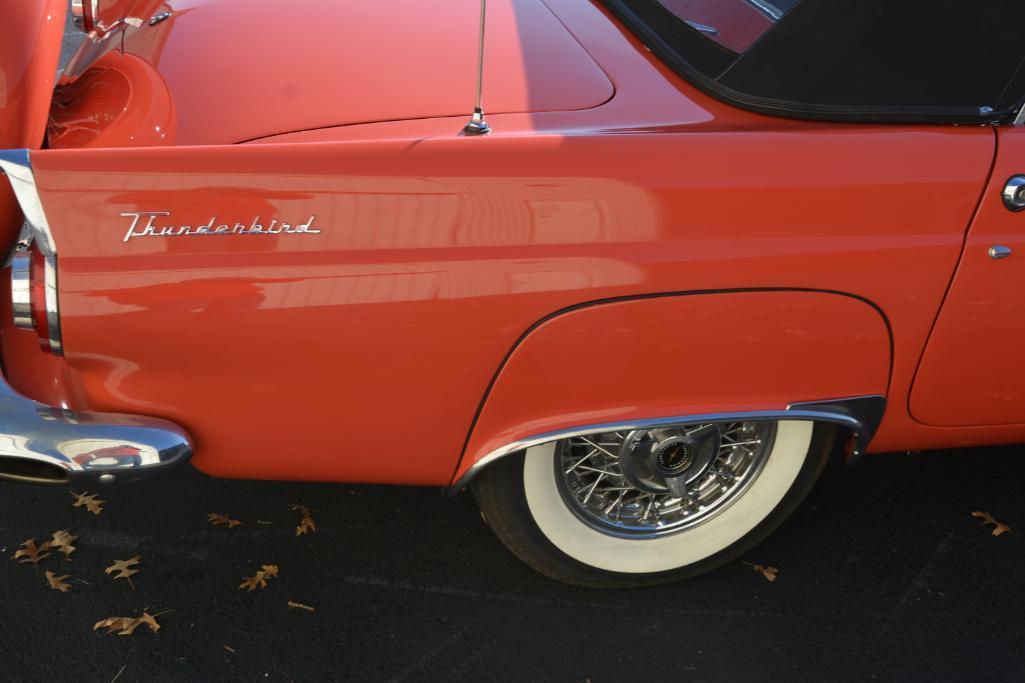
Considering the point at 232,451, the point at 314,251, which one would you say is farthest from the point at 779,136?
the point at 232,451

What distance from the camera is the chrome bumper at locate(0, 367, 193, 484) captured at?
1913 mm

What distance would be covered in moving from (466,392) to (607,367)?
30cm

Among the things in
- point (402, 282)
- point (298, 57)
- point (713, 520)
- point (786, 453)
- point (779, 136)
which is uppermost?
point (298, 57)

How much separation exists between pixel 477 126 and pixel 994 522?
2.11 meters

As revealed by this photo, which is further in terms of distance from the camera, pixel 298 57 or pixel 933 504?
pixel 933 504

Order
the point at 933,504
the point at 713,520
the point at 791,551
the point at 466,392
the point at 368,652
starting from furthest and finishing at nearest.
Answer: the point at 933,504, the point at 791,551, the point at 713,520, the point at 368,652, the point at 466,392

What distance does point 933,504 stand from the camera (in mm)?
3086

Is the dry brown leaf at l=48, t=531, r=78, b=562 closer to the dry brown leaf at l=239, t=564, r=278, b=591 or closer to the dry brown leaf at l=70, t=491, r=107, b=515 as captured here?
the dry brown leaf at l=70, t=491, r=107, b=515

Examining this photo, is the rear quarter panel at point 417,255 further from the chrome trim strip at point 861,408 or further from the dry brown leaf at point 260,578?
the dry brown leaf at point 260,578

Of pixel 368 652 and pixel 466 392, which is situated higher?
pixel 466 392

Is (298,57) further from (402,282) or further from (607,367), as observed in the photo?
(607,367)

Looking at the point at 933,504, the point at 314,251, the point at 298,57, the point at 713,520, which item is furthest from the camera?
the point at 933,504

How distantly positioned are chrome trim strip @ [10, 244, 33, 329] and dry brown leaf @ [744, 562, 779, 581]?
1985 millimetres

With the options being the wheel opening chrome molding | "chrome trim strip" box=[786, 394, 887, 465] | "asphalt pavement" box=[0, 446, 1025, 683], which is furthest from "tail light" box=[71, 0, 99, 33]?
"chrome trim strip" box=[786, 394, 887, 465]
